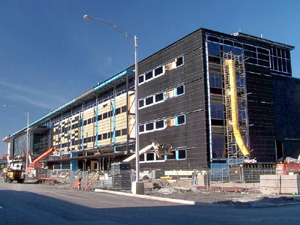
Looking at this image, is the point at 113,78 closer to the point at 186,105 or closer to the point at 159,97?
the point at 159,97

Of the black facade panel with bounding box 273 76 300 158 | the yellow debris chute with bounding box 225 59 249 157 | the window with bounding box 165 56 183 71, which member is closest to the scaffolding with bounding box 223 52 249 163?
the yellow debris chute with bounding box 225 59 249 157

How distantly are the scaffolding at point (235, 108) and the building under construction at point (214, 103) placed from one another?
0.12 metres

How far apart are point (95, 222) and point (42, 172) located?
127ft

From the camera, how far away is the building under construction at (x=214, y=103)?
39906 mm

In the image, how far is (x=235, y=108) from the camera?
39.8 meters

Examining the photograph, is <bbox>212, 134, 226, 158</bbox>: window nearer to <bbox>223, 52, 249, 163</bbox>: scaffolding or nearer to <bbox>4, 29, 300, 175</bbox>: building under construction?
<bbox>4, 29, 300, 175</bbox>: building under construction

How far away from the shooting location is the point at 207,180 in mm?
26188

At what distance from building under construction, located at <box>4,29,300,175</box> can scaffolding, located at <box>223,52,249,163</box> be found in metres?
0.12

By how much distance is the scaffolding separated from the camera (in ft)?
129

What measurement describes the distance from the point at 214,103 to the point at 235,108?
8.55ft

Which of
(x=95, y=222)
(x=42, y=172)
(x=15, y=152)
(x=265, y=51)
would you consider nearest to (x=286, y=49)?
(x=265, y=51)

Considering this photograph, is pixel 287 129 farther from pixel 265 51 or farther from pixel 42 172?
pixel 42 172


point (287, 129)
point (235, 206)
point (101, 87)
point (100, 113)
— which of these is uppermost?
point (101, 87)

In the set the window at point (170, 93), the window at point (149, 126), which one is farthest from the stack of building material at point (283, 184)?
the window at point (149, 126)
